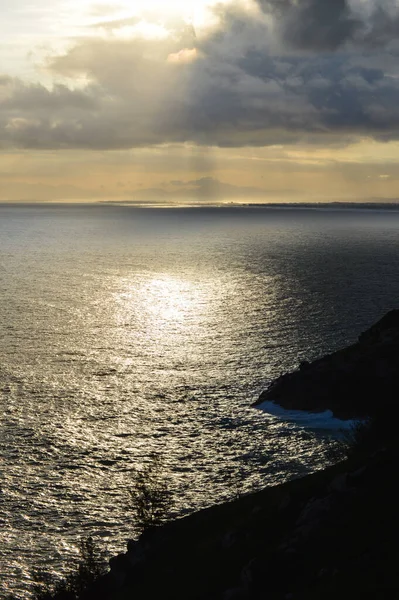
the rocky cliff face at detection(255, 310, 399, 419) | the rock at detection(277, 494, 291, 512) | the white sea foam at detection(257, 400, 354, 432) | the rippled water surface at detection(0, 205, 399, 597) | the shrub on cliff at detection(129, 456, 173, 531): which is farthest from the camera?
the rocky cliff face at detection(255, 310, 399, 419)

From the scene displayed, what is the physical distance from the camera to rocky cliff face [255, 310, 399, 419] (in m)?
48.8

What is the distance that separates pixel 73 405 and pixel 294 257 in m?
136

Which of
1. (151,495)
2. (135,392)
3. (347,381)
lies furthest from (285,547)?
(135,392)

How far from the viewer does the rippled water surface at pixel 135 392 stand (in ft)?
117

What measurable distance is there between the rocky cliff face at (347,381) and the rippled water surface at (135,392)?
138 inches

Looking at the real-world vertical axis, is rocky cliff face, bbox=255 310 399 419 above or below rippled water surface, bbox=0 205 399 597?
above

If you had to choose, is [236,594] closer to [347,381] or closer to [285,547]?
[285,547]

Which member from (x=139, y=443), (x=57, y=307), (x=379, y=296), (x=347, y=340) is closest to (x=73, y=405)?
(x=139, y=443)

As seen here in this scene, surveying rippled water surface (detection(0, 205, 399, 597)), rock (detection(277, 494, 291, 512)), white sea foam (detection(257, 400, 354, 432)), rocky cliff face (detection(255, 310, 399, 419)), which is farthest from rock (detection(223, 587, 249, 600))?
rocky cliff face (detection(255, 310, 399, 419))

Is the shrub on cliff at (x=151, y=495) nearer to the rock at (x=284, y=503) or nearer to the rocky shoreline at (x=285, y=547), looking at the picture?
the rocky shoreline at (x=285, y=547)

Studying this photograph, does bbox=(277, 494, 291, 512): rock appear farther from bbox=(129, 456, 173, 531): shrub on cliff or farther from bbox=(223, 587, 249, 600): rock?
bbox=(129, 456, 173, 531): shrub on cliff

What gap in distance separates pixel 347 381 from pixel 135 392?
17.8 m

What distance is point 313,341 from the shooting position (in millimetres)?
68750

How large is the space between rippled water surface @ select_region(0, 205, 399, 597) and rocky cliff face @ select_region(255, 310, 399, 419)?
351cm
